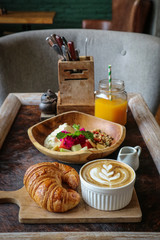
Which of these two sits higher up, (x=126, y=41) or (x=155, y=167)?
(x=126, y=41)

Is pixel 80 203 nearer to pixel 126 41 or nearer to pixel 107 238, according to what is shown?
pixel 107 238

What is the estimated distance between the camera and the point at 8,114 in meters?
1.36

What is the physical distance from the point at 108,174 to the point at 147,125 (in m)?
0.52

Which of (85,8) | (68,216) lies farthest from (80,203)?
(85,8)

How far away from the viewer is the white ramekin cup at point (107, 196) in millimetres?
724

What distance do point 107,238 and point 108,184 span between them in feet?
0.42

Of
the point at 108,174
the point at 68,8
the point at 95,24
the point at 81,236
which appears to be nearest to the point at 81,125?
the point at 108,174

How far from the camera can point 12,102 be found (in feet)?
4.90

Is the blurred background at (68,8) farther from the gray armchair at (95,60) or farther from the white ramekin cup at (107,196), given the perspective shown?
the white ramekin cup at (107,196)

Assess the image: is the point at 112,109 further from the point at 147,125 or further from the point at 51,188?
the point at 51,188

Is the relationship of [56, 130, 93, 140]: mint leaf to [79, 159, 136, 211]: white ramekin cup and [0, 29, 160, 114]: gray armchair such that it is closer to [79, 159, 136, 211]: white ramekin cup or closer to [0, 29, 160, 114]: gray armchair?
[79, 159, 136, 211]: white ramekin cup

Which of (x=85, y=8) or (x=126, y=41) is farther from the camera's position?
(x=85, y=8)

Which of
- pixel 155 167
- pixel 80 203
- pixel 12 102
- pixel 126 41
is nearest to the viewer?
pixel 80 203

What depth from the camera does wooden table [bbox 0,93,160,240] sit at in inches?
27.3
